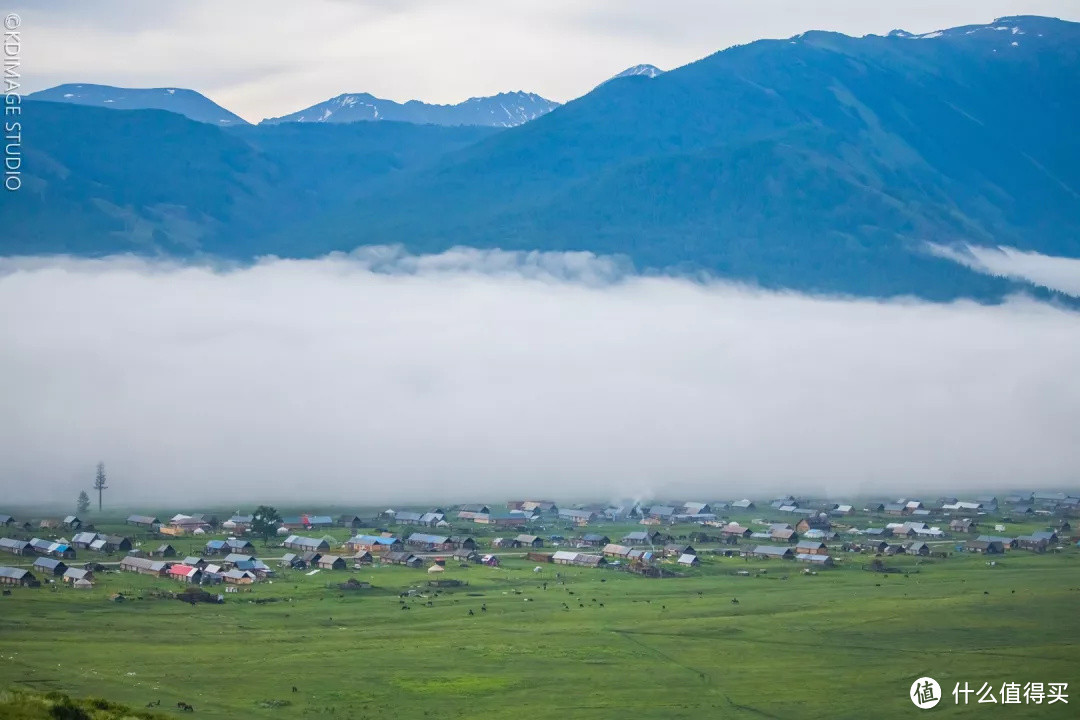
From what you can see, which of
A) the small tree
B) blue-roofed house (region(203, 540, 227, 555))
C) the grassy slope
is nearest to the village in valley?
blue-roofed house (region(203, 540, 227, 555))

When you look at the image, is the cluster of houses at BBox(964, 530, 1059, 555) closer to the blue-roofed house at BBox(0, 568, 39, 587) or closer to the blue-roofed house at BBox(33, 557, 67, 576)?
the blue-roofed house at BBox(33, 557, 67, 576)

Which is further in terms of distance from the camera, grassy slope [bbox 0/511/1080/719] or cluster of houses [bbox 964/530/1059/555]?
cluster of houses [bbox 964/530/1059/555]

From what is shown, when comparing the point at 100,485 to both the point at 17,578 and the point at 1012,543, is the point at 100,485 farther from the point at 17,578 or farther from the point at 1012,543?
the point at 1012,543

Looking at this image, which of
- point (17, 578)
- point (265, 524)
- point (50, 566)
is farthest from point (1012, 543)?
point (17, 578)

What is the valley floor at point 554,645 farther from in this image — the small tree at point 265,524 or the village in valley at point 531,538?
the small tree at point 265,524

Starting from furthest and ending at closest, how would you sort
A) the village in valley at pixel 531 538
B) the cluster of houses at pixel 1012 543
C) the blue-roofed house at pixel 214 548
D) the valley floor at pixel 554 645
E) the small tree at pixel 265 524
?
1. the small tree at pixel 265 524
2. the cluster of houses at pixel 1012 543
3. the blue-roofed house at pixel 214 548
4. the village in valley at pixel 531 538
5. the valley floor at pixel 554 645

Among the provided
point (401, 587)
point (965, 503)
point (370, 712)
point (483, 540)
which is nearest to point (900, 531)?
point (965, 503)

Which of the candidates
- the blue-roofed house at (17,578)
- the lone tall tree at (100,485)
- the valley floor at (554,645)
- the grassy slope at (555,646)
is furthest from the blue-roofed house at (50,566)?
the lone tall tree at (100,485)

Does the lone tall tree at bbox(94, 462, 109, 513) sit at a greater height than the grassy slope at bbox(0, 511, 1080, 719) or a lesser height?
greater

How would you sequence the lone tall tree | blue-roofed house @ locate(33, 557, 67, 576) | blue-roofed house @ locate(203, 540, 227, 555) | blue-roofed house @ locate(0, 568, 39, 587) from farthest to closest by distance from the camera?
the lone tall tree
blue-roofed house @ locate(203, 540, 227, 555)
blue-roofed house @ locate(33, 557, 67, 576)
blue-roofed house @ locate(0, 568, 39, 587)
